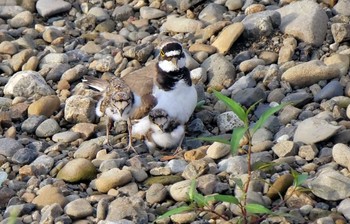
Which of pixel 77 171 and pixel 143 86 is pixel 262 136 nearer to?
pixel 143 86

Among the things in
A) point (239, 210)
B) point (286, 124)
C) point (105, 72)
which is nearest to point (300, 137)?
point (286, 124)

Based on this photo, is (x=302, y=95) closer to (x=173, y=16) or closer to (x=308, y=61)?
(x=308, y=61)

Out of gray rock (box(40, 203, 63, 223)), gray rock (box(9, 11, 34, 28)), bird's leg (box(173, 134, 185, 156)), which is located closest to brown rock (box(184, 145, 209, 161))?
bird's leg (box(173, 134, 185, 156))

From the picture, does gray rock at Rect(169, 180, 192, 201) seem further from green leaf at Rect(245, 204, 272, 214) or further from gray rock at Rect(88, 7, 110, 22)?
gray rock at Rect(88, 7, 110, 22)

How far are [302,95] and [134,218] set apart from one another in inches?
88.9

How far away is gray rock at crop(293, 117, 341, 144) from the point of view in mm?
6316

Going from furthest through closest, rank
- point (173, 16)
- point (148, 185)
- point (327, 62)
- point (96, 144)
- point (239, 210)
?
point (173, 16), point (327, 62), point (96, 144), point (148, 185), point (239, 210)

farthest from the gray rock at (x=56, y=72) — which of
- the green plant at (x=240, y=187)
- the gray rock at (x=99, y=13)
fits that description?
the green plant at (x=240, y=187)

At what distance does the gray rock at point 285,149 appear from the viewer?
624cm

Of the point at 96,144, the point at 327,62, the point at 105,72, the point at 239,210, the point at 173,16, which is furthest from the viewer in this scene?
the point at 173,16

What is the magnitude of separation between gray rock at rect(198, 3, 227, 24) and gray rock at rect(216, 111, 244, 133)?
6.04 feet

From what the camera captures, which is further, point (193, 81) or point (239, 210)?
point (193, 81)

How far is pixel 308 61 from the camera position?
773cm

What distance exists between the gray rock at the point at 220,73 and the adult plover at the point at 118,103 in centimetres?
89
